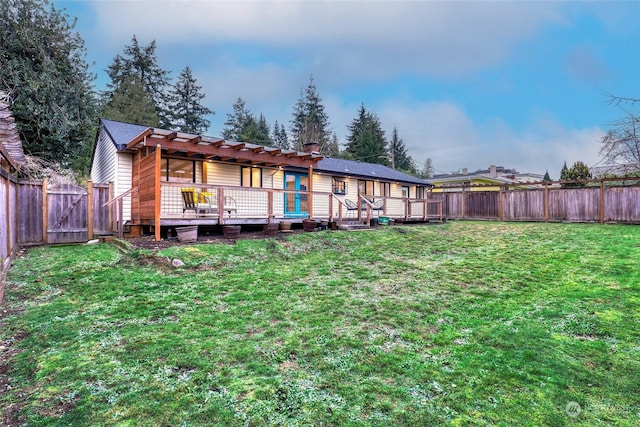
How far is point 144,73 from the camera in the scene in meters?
33.8

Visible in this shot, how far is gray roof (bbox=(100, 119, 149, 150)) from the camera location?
11227mm

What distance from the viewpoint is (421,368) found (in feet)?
9.63

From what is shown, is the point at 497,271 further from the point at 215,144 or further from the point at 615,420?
the point at 215,144

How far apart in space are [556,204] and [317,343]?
16.2 meters

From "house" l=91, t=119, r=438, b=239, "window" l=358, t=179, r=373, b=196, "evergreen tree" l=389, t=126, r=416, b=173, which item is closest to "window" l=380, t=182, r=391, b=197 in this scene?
"window" l=358, t=179, r=373, b=196

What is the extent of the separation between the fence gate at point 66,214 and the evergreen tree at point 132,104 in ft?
71.6

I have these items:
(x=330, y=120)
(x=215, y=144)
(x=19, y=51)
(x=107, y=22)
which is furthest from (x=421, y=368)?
(x=330, y=120)

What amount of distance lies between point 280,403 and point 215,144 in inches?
358

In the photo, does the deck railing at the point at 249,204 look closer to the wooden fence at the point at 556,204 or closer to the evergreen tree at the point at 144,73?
the wooden fence at the point at 556,204

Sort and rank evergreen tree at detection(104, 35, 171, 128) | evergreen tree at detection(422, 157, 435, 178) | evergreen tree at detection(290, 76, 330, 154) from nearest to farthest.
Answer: evergreen tree at detection(104, 35, 171, 128) < evergreen tree at detection(290, 76, 330, 154) < evergreen tree at detection(422, 157, 435, 178)

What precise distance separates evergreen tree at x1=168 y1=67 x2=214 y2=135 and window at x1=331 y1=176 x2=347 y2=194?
24359 millimetres

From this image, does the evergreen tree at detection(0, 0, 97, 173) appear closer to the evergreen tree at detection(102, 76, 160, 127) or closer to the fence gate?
the fence gate

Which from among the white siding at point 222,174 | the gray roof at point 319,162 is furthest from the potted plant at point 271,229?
the white siding at point 222,174

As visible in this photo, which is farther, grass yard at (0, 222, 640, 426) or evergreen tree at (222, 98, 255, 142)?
evergreen tree at (222, 98, 255, 142)
